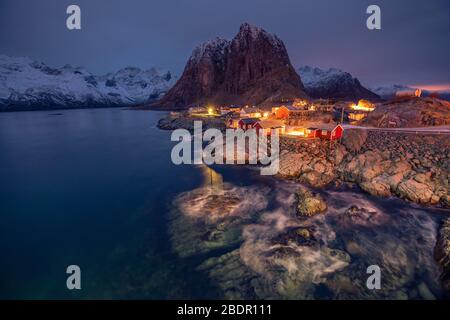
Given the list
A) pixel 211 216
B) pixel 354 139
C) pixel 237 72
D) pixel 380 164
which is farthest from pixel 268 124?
pixel 237 72

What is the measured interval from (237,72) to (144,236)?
150m

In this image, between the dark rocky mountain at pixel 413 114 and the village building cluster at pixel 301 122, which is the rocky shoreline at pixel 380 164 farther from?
the dark rocky mountain at pixel 413 114

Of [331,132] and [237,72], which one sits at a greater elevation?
[237,72]

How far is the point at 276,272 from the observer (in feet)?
45.7

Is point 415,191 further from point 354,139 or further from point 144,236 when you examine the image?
point 144,236

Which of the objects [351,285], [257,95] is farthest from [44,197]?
[257,95]

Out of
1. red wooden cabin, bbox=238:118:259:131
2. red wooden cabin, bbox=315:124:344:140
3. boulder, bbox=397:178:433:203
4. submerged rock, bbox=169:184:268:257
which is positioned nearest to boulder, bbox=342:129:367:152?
red wooden cabin, bbox=315:124:344:140

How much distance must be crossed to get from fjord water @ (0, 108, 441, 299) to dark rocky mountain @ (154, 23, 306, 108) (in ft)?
338

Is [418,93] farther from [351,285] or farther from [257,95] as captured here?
[257,95]

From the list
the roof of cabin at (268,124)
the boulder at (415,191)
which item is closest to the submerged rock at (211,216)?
the boulder at (415,191)

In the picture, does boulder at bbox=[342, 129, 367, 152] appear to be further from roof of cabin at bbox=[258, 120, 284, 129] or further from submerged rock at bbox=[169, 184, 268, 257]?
submerged rock at bbox=[169, 184, 268, 257]

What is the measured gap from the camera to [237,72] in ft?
498

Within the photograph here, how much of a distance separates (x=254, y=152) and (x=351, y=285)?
24.6 m

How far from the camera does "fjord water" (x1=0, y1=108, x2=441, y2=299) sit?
534 inches
